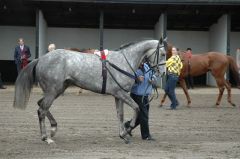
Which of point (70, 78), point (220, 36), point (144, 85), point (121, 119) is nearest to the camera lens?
point (70, 78)

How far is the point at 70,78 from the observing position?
8.98 meters

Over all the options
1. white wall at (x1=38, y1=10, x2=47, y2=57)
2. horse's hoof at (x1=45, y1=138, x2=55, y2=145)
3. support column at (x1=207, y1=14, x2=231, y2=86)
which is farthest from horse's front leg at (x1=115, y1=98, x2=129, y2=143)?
support column at (x1=207, y1=14, x2=231, y2=86)

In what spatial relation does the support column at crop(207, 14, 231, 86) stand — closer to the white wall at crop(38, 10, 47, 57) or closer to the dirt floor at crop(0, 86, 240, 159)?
the dirt floor at crop(0, 86, 240, 159)

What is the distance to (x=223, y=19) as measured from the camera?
2377 cm

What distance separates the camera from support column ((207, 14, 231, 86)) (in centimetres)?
2298

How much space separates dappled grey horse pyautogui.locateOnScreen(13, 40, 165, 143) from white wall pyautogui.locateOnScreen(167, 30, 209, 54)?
1698 cm

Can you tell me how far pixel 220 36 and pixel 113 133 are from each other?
15.1 meters

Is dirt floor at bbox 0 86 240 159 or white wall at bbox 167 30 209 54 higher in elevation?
white wall at bbox 167 30 209 54

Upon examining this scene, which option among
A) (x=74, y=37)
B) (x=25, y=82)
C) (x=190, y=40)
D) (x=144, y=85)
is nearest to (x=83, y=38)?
(x=74, y=37)

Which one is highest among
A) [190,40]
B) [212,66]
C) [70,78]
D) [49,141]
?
[190,40]

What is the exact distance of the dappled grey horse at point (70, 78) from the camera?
8.91 metres

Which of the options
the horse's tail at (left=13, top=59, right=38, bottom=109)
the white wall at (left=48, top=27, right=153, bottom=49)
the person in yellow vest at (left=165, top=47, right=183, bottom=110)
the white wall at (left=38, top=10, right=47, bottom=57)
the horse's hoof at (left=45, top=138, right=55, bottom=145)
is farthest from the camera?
the white wall at (left=48, top=27, right=153, bottom=49)

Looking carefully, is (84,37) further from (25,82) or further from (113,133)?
(25,82)

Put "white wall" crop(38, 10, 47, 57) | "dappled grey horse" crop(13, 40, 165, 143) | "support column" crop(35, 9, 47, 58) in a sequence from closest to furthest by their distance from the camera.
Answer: "dappled grey horse" crop(13, 40, 165, 143)
"support column" crop(35, 9, 47, 58)
"white wall" crop(38, 10, 47, 57)
